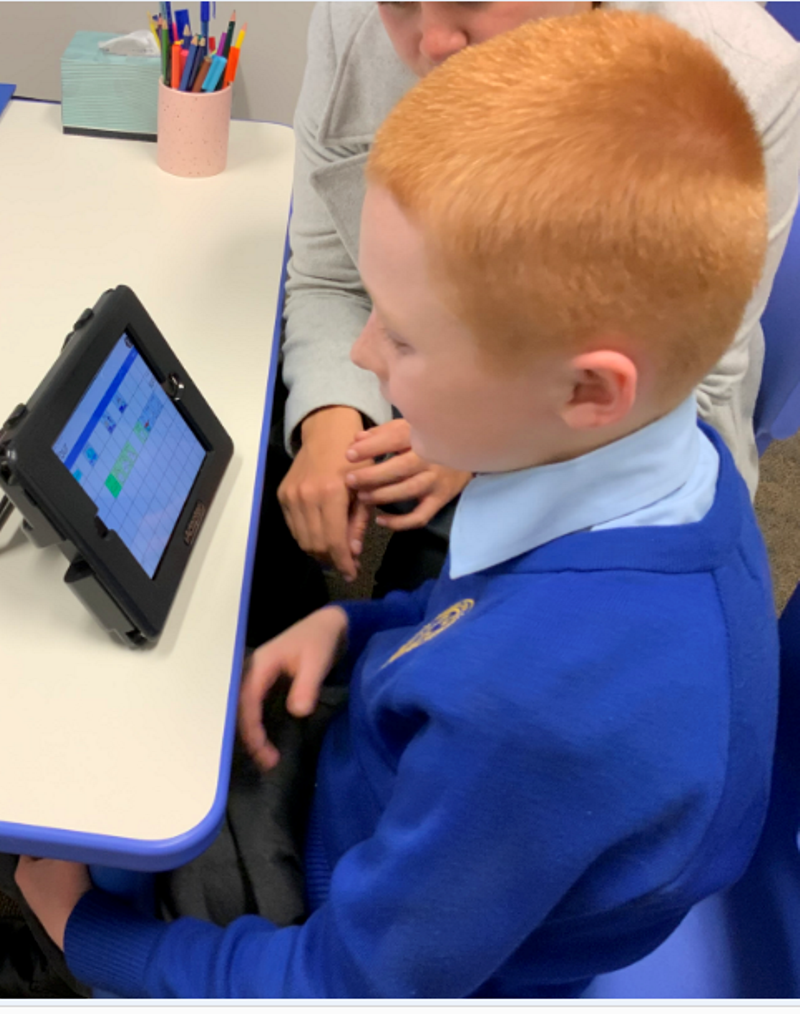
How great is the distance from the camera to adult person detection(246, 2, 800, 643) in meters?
0.78

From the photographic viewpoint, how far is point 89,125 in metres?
1.10

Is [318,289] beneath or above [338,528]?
above

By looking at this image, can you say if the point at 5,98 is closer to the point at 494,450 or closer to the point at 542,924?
the point at 494,450

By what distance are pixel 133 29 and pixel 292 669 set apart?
1.19 m

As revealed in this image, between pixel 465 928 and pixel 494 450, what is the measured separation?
0.27 metres

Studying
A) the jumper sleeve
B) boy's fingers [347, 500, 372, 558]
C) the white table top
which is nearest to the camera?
the white table top

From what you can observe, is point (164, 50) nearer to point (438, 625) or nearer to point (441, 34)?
point (441, 34)

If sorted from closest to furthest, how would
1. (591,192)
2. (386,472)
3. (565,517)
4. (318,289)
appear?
(591,192) < (565,517) < (386,472) < (318,289)

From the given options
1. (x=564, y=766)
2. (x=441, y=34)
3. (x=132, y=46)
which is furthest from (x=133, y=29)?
(x=564, y=766)

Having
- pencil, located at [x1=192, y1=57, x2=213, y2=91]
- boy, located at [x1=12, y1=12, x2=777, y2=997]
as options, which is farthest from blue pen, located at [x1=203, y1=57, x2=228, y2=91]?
boy, located at [x1=12, y1=12, x2=777, y2=997]

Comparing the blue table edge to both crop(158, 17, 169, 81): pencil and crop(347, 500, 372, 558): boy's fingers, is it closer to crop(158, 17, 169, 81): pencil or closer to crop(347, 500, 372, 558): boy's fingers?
crop(347, 500, 372, 558): boy's fingers

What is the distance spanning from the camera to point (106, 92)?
1.08m

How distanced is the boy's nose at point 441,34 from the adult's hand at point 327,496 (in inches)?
13.8

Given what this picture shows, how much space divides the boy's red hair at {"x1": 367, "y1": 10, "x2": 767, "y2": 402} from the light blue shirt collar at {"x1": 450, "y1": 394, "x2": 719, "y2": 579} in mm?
53
